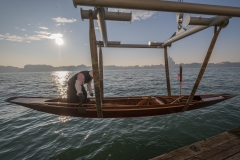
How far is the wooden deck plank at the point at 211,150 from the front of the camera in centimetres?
280

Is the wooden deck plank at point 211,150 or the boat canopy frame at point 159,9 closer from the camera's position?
the boat canopy frame at point 159,9

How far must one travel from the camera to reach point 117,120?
7.65m

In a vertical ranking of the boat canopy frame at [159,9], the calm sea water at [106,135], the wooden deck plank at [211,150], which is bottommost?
the calm sea water at [106,135]

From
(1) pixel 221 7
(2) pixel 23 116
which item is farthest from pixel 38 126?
(1) pixel 221 7

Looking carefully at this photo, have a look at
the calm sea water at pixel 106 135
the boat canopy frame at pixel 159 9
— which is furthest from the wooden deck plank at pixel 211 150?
the boat canopy frame at pixel 159 9

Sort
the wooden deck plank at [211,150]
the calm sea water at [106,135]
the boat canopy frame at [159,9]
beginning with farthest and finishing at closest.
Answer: the calm sea water at [106,135] < the wooden deck plank at [211,150] < the boat canopy frame at [159,9]

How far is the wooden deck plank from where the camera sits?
2.80 m

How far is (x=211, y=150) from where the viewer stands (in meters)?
3.03

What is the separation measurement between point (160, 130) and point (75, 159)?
4.13 meters

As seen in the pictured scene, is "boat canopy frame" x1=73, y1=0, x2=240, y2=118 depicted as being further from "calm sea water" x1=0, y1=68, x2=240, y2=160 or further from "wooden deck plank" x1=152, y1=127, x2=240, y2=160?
"wooden deck plank" x1=152, y1=127, x2=240, y2=160

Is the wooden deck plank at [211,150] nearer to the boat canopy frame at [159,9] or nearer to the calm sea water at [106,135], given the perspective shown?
the calm sea water at [106,135]

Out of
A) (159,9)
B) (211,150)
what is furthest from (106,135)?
(159,9)

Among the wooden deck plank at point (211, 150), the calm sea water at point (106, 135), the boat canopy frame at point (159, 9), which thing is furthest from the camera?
the calm sea water at point (106, 135)

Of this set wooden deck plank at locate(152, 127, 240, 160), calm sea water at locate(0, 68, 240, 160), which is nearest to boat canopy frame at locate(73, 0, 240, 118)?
calm sea water at locate(0, 68, 240, 160)
